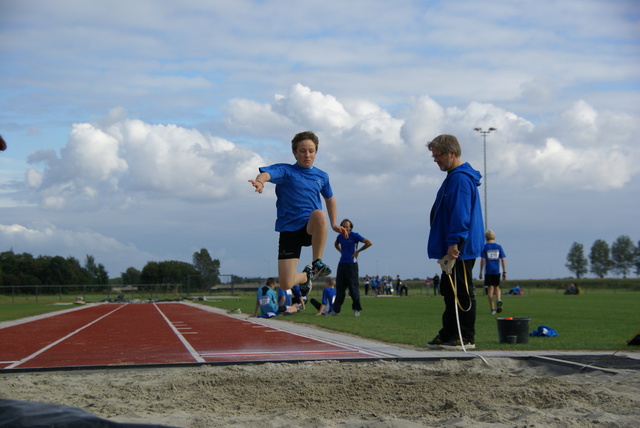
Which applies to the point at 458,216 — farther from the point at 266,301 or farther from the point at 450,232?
the point at 266,301

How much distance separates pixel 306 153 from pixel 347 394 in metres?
2.93

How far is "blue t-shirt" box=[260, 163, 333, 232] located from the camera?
7086mm

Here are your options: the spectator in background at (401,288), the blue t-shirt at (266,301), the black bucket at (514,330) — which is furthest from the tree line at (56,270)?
the black bucket at (514,330)

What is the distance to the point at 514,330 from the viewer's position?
8.83m

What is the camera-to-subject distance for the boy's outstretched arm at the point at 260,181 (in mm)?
6039

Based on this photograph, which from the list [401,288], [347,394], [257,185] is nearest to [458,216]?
[257,185]

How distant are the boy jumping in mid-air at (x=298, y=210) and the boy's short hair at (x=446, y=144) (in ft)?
5.58

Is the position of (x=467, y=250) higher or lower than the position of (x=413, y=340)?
higher

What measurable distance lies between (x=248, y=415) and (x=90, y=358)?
14.1 ft

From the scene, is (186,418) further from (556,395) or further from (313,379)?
(556,395)

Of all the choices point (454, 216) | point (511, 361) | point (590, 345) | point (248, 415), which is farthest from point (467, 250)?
point (248, 415)

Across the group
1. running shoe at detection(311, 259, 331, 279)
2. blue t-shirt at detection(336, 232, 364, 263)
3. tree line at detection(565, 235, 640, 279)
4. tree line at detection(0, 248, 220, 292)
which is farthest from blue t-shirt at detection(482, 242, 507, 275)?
tree line at detection(565, 235, 640, 279)

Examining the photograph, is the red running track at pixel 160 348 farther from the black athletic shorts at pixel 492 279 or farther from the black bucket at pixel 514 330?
the black athletic shorts at pixel 492 279

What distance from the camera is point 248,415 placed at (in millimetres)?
4270
